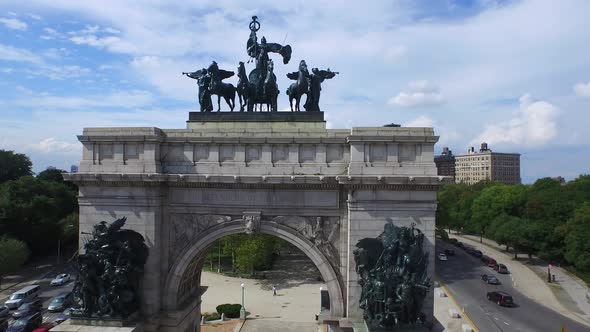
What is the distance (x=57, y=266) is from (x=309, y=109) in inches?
1717

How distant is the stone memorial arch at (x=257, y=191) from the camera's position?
16859mm

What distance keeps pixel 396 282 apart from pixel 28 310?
1095 inches

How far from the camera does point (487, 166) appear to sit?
6373 inches

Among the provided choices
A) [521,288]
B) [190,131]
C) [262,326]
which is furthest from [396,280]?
[521,288]

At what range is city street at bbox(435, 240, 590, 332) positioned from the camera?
107 feet

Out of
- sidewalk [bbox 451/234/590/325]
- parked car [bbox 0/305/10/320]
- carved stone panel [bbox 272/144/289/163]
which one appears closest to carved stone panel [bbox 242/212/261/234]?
carved stone panel [bbox 272/144/289/163]

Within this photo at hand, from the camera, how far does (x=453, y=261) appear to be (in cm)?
5719

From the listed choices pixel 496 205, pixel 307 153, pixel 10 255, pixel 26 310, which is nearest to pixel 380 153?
pixel 307 153

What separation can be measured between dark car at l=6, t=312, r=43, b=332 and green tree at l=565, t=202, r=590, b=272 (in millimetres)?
48873

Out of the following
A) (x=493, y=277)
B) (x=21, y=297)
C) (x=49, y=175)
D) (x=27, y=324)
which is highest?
(x=49, y=175)

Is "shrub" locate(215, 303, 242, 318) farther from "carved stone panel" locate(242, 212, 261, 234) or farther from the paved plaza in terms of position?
"carved stone panel" locate(242, 212, 261, 234)

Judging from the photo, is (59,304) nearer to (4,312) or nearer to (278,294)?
(4,312)

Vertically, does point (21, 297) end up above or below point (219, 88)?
below

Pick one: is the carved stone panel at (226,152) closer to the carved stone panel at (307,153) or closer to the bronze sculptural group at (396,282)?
the carved stone panel at (307,153)
